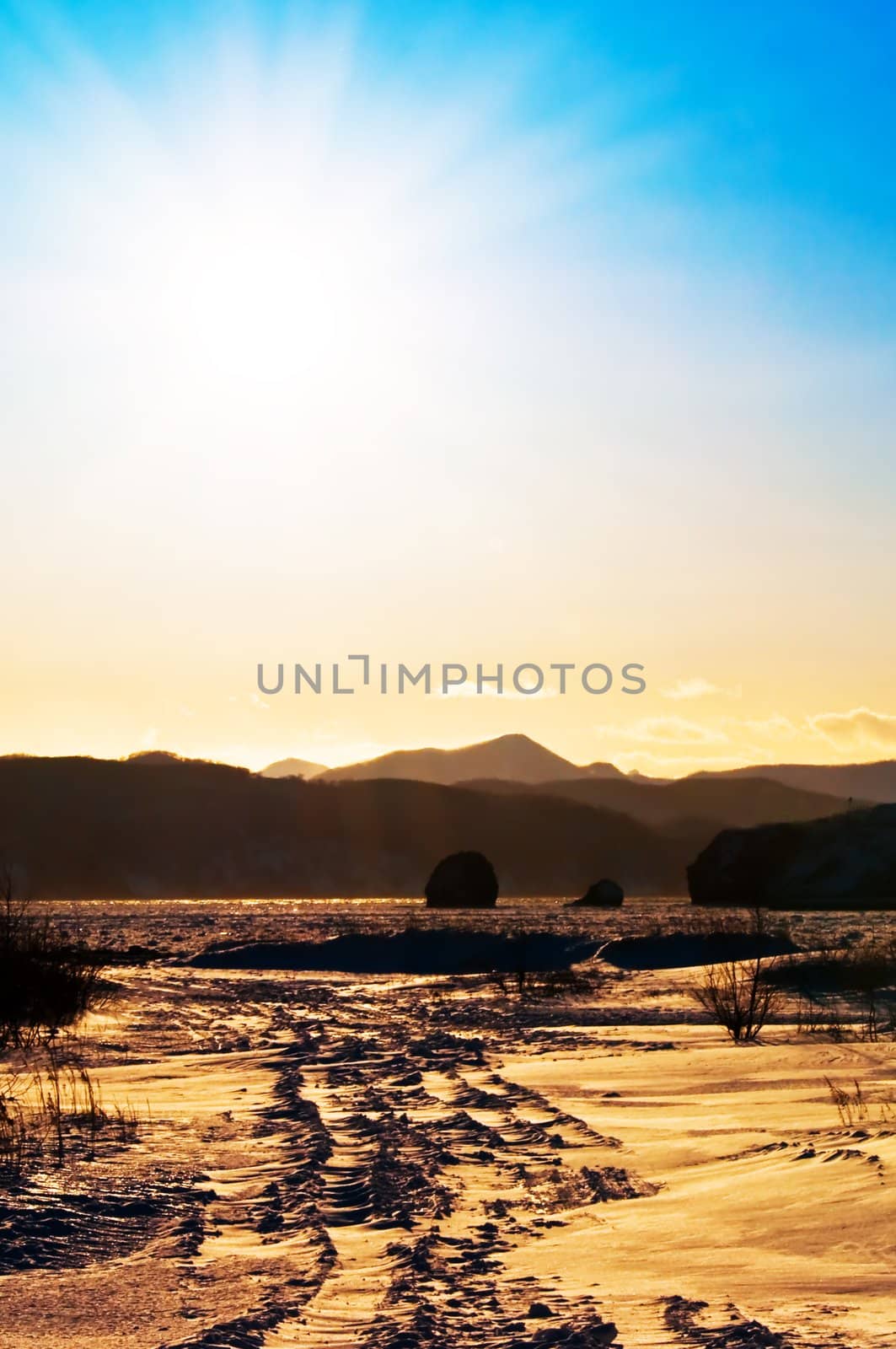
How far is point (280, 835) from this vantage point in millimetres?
113938

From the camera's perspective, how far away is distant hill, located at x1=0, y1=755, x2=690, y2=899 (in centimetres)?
10706

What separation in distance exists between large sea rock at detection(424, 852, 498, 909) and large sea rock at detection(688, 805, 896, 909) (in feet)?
38.3

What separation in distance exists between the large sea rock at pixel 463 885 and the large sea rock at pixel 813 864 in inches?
460

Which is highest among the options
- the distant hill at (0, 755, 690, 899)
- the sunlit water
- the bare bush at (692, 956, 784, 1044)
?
the distant hill at (0, 755, 690, 899)

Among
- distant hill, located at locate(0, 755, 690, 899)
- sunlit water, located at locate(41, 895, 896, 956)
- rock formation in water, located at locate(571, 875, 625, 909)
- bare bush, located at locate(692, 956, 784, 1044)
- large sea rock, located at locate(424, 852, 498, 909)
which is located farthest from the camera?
distant hill, located at locate(0, 755, 690, 899)

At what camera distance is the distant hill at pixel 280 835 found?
107062mm

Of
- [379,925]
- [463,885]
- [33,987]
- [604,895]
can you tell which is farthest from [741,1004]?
[604,895]

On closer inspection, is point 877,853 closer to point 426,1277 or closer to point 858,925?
point 858,925

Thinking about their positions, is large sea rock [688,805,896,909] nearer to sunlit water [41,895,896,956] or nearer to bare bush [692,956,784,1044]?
sunlit water [41,895,896,956]

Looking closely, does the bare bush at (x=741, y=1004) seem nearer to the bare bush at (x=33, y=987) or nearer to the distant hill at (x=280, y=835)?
the bare bush at (x=33, y=987)

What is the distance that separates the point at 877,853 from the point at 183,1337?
181 feet

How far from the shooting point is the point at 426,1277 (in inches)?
183

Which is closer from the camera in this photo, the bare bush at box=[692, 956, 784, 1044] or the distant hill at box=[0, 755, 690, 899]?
the bare bush at box=[692, 956, 784, 1044]

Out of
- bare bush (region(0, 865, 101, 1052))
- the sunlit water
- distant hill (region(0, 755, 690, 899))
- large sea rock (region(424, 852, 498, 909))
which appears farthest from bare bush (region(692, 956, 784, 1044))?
distant hill (region(0, 755, 690, 899))
